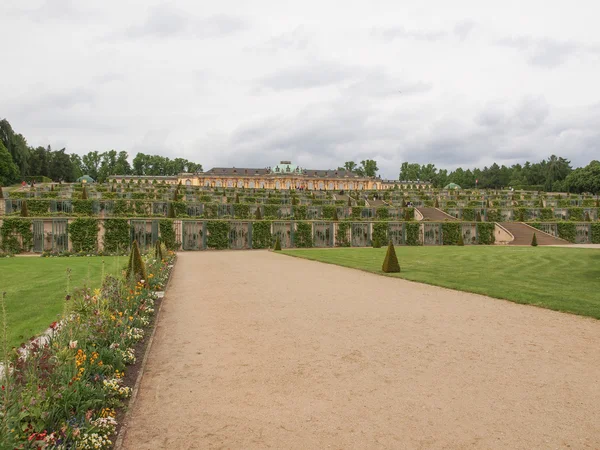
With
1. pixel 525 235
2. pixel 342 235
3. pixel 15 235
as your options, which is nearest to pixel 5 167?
pixel 15 235

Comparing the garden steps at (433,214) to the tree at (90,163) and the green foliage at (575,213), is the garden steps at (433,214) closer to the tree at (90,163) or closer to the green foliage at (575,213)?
the green foliage at (575,213)

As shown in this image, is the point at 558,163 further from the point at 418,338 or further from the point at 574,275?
the point at 418,338

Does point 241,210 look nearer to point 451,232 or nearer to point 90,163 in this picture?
point 451,232

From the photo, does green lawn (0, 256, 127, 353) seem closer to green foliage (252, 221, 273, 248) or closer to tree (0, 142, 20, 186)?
green foliage (252, 221, 273, 248)

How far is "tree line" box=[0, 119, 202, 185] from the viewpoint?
262ft

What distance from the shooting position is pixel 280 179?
461 ft

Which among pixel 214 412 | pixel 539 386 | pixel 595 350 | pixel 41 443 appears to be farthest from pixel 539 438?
pixel 41 443

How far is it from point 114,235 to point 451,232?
30402mm

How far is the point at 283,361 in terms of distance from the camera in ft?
24.1

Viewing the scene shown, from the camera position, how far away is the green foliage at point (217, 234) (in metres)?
35.8

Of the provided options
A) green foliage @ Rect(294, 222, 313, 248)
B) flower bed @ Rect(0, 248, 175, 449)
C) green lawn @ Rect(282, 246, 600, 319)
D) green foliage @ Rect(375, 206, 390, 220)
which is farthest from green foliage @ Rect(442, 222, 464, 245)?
flower bed @ Rect(0, 248, 175, 449)

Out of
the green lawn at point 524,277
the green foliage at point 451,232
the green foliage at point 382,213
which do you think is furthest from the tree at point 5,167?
the green lawn at point 524,277

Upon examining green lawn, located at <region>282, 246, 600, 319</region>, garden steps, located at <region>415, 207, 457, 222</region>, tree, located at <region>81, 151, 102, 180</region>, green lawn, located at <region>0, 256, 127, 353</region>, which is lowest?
green lawn, located at <region>282, 246, 600, 319</region>

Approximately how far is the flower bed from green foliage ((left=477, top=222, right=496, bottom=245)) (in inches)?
1640
